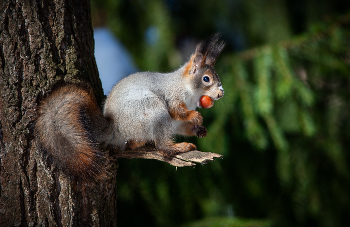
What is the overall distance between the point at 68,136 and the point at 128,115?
8.9 inches

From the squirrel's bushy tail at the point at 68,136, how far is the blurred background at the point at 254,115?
0.87 m

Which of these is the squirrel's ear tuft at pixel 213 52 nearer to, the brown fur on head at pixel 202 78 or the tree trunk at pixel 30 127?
the brown fur on head at pixel 202 78

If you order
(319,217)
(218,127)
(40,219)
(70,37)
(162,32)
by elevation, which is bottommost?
(319,217)

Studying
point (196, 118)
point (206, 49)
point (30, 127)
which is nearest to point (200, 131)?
point (196, 118)

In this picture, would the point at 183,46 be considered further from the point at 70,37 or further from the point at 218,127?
the point at 70,37

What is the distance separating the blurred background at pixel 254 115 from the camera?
173 centimetres

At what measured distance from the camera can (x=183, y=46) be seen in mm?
2451

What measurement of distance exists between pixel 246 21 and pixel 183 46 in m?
0.55

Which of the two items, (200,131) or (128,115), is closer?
(128,115)

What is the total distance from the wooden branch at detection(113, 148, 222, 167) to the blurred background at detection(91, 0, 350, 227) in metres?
0.69

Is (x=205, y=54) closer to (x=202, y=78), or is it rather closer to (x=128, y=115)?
(x=202, y=78)

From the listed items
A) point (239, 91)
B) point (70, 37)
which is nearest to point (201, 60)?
point (70, 37)

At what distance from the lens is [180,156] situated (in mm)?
957

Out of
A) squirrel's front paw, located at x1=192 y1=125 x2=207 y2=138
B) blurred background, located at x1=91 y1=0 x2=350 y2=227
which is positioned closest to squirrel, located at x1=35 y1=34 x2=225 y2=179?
squirrel's front paw, located at x1=192 y1=125 x2=207 y2=138
